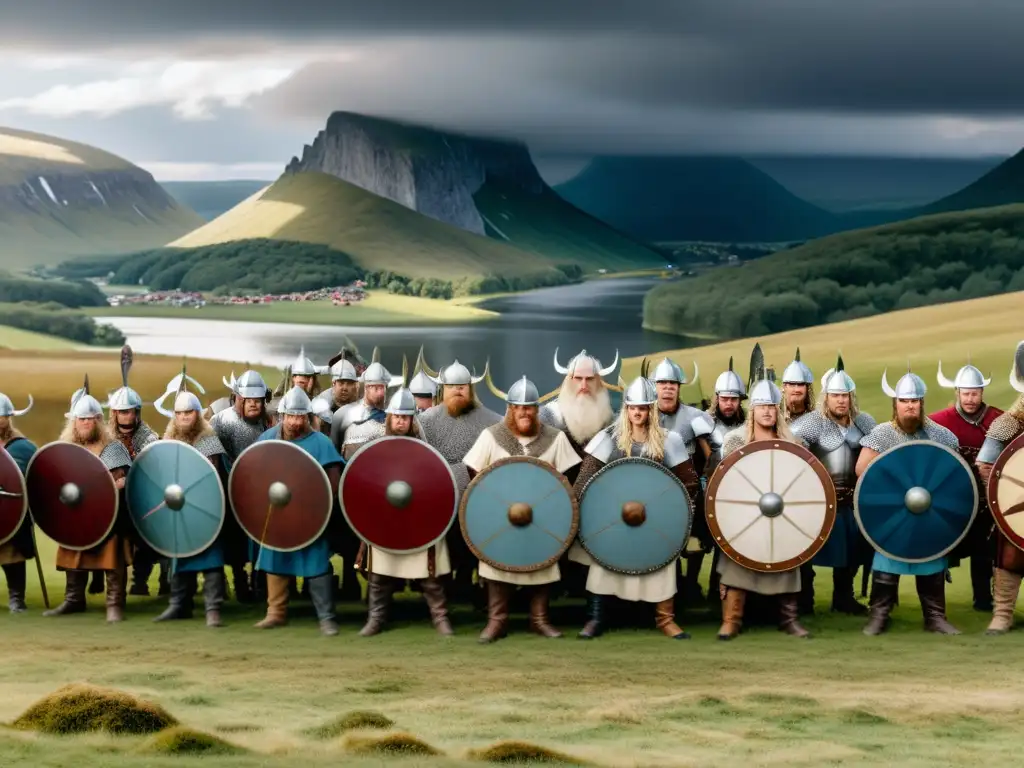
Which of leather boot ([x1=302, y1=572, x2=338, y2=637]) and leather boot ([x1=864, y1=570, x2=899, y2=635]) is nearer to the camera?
leather boot ([x1=864, y1=570, x2=899, y2=635])

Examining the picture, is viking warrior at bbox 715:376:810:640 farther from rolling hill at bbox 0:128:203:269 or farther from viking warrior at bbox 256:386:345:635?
rolling hill at bbox 0:128:203:269

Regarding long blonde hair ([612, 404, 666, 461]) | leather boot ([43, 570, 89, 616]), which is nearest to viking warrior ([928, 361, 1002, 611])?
long blonde hair ([612, 404, 666, 461])

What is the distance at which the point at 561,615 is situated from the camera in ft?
26.0

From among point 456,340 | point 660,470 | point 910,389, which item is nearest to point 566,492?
point 660,470

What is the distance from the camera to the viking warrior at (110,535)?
7773 millimetres

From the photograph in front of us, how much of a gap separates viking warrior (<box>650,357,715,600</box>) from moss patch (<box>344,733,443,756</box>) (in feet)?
9.60

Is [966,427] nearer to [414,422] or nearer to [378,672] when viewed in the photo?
[414,422]

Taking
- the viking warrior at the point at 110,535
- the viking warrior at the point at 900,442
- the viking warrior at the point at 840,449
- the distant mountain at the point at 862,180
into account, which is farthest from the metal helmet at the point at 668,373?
the distant mountain at the point at 862,180

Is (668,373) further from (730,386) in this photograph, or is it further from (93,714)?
(93,714)

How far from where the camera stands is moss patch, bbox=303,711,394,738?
5.36m

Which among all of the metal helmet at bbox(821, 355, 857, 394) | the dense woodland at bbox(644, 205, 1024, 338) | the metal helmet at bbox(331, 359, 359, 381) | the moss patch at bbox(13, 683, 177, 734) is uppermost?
the dense woodland at bbox(644, 205, 1024, 338)

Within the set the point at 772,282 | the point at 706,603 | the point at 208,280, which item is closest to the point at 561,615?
the point at 706,603

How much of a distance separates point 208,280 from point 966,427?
18.9 meters

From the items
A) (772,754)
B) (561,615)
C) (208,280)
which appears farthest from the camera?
(208,280)
